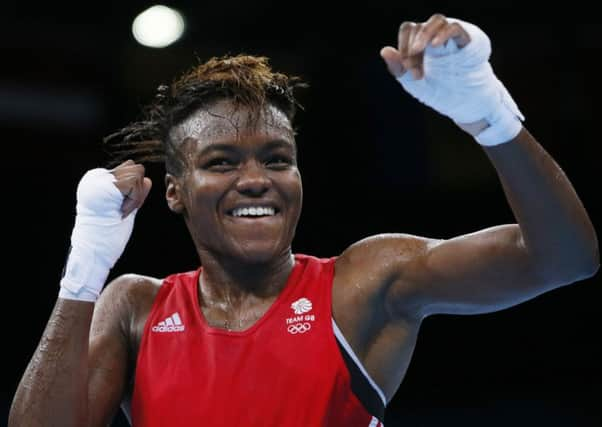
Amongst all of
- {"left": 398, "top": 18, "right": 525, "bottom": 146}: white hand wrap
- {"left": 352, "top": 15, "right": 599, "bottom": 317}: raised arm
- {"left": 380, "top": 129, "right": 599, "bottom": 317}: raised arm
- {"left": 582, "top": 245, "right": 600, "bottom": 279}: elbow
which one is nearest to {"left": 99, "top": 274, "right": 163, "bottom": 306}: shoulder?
{"left": 380, "top": 129, "right": 599, "bottom": 317}: raised arm

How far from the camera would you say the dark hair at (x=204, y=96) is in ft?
9.44

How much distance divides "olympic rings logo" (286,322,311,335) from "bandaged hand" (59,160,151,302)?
0.52 m

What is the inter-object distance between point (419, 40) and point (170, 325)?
122 centimetres

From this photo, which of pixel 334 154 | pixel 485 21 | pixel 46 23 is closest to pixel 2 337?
pixel 46 23

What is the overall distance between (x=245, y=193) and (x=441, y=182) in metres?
4.56

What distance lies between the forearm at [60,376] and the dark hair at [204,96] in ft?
1.91

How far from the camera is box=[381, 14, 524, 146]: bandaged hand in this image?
2.00 m

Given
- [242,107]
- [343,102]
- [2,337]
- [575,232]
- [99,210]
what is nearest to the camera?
[575,232]

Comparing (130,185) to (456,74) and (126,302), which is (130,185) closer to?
(126,302)

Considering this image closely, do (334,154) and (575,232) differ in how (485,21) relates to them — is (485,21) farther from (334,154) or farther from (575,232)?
(575,232)

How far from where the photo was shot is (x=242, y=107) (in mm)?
2828

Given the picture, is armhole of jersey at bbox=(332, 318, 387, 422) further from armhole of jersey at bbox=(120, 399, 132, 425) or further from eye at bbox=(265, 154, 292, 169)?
armhole of jersey at bbox=(120, 399, 132, 425)

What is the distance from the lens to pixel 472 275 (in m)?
2.43

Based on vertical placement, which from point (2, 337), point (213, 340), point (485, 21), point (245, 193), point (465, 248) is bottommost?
point (2, 337)
